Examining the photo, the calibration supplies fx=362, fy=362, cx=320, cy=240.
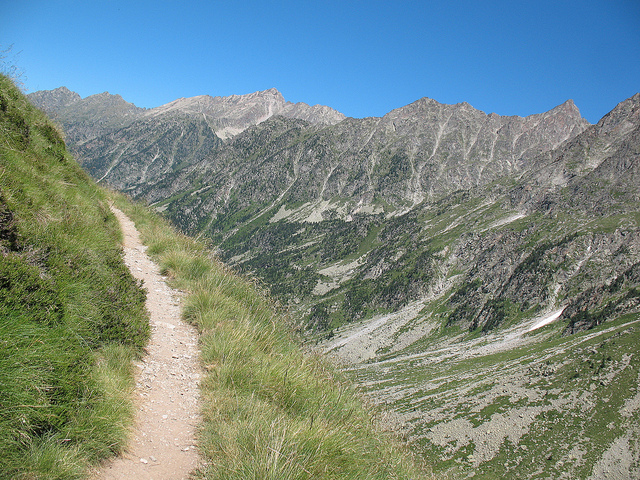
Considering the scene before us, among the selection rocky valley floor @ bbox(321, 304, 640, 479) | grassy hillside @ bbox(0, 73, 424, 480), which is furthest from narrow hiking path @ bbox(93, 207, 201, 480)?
rocky valley floor @ bbox(321, 304, 640, 479)

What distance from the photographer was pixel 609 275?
181750 millimetres

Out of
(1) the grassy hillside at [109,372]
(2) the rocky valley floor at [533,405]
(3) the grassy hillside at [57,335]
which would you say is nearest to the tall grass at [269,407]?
(1) the grassy hillside at [109,372]

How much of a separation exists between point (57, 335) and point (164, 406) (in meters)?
1.71

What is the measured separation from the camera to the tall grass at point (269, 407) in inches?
152

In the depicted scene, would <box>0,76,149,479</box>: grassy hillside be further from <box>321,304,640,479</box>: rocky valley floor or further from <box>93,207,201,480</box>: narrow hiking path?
<box>321,304,640,479</box>: rocky valley floor

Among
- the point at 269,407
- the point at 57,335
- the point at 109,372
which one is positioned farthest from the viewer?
the point at 269,407

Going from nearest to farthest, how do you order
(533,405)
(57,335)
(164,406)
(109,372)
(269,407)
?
(57,335) < (109,372) < (269,407) < (164,406) < (533,405)

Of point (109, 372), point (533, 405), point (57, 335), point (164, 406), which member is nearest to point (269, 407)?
point (164, 406)

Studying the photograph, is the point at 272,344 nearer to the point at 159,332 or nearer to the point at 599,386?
the point at 159,332

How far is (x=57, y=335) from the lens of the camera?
447 cm

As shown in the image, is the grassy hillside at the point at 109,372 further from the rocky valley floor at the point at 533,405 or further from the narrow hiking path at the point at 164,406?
the rocky valley floor at the point at 533,405

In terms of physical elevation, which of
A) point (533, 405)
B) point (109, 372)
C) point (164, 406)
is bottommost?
point (533, 405)

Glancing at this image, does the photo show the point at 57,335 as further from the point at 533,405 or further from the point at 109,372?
the point at 533,405

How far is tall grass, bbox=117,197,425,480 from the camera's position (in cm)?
387
